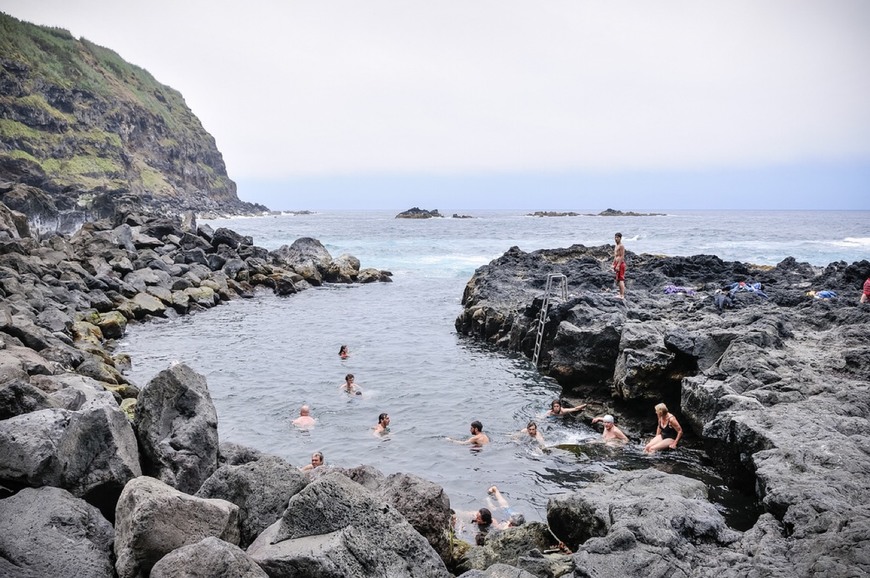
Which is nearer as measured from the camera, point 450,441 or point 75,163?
point 450,441

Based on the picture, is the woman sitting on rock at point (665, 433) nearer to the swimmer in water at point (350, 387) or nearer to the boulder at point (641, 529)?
the boulder at point (641, 529)

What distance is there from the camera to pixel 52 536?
203 inches

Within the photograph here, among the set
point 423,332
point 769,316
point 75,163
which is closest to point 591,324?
point 769,316

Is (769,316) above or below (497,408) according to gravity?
above

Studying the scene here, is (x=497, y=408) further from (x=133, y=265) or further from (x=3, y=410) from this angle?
(x=133, y=265)

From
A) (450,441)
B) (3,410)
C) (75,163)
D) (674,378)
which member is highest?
(75,163)

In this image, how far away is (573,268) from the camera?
29.2 m

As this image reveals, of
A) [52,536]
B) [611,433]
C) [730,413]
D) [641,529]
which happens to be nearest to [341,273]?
[611,433]

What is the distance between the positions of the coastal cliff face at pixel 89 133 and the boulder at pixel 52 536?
5339 cm

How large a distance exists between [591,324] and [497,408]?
11.7 feet

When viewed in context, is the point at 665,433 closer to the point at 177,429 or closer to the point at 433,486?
the point at 433,486

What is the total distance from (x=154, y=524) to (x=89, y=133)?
12869 cm

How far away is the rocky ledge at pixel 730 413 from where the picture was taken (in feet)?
17.4

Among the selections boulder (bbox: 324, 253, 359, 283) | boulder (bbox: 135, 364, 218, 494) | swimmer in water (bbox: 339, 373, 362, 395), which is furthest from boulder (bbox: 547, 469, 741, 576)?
boulder (bbox: 324, 253, 359, 283)
